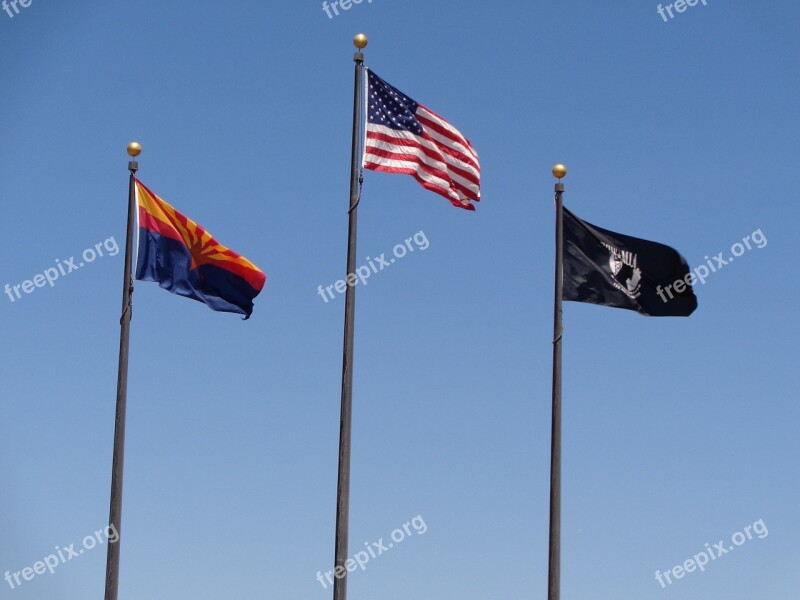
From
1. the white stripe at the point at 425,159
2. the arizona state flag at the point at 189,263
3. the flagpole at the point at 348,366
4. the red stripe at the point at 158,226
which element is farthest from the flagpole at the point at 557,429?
the red stripe at the point at 158,226

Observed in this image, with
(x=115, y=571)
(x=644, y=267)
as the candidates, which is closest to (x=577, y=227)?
(x=644, y=267)

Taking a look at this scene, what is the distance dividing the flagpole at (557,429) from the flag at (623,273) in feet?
1.45

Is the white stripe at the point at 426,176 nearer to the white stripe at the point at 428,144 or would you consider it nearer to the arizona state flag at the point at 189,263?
the white stripe at the point at 428,144

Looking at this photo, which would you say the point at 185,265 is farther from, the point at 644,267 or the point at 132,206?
the point at 644,267

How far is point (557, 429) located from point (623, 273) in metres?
3.51

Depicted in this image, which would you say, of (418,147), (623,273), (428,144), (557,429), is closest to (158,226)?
(418,147)

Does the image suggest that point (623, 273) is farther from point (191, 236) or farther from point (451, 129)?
point (191, 236)

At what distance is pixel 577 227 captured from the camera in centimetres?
2919

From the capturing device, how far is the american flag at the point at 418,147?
92.9ft

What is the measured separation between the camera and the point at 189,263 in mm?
28953

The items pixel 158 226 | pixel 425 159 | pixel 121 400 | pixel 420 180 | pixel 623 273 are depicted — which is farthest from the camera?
pixel 623 273

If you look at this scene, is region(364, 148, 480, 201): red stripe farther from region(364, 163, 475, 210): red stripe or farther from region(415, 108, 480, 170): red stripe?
region(415, 108, 480, 170): red stripe

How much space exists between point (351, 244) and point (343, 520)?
179 inches

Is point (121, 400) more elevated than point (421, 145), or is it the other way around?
point (421, 145)
